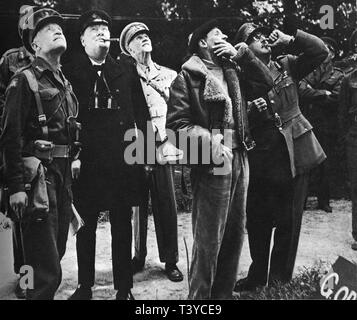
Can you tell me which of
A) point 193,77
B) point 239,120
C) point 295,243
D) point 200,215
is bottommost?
point 295,243

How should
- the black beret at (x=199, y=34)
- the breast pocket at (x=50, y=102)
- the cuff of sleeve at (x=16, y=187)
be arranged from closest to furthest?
the cuff of sleeve at (x=16, y=187) → the breast pocket at (x=50, y=102) → the black beret at (x=199, y=34)

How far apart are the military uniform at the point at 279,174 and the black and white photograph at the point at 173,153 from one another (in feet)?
0.04

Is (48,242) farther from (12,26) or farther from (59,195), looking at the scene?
(12,26)

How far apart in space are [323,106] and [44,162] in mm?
2406

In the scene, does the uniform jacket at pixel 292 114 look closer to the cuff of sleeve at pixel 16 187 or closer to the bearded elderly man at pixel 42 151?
the bearded elderly man at pixel 42 151

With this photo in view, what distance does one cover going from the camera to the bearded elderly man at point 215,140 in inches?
166

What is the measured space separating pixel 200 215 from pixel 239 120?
0.79 m

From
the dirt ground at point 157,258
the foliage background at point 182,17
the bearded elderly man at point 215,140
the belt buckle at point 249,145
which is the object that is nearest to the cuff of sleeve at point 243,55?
the bearded elderly man at point 215,140

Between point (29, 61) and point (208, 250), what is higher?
point (29, 61)

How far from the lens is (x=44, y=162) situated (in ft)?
13.5

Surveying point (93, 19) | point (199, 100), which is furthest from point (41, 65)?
point (199, 100)

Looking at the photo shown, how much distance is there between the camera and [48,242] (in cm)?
407

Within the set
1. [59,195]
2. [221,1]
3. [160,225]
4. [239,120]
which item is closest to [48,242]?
[59,195]

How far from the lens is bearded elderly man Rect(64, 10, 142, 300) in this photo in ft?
14.5
